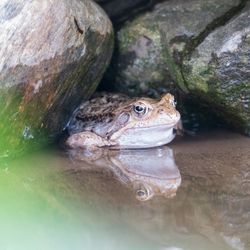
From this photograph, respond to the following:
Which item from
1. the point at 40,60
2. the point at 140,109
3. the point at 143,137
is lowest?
the point at 143,137

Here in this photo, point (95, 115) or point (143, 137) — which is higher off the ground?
point (95, 115)

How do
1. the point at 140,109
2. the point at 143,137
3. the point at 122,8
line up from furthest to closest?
the point at 122,8 → the point at 143,137 → the point at 140,109

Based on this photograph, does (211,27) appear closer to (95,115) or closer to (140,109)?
(140,109)

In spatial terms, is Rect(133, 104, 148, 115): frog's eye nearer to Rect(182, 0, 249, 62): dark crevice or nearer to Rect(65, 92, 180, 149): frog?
Rect(65, 92, 180, 149): frog

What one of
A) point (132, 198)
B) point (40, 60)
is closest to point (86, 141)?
point (40, 60)

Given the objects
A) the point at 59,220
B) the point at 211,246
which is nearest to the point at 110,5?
the point at 59,220

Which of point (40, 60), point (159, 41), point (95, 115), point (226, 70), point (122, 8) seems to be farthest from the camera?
point (122, 8)

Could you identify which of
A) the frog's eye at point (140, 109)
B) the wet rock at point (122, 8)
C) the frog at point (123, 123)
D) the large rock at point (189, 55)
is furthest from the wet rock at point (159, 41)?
the frog's eye at point (140, 109)

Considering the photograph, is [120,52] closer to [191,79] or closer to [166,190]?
[191,79]
